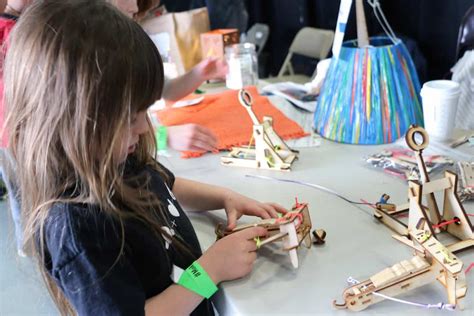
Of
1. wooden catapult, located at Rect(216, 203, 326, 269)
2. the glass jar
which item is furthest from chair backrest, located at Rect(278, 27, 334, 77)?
wooden catapult, located at Rect(216, 203, 326, 269)

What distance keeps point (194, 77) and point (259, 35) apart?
1912 mm

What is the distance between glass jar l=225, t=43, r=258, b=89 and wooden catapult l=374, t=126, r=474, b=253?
0.88 m

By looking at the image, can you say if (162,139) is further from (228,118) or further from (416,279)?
(416,279)

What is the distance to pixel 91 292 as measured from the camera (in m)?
0.59

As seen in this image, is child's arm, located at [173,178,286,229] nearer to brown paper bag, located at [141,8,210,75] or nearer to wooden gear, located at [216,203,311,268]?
wooden gear, located at [216,203,311,268]

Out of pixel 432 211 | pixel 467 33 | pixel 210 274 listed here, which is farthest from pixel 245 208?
pixel 467 33

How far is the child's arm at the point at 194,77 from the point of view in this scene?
132cm

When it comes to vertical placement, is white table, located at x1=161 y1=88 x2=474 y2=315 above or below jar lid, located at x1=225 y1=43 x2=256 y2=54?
below

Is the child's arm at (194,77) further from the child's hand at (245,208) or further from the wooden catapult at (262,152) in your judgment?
the child's hand at (245,208)

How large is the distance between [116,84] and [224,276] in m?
0.28

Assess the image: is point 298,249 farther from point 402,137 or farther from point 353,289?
point 402,137

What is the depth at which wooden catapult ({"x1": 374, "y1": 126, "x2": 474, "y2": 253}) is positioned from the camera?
0.66 metres

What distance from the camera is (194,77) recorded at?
133 cm

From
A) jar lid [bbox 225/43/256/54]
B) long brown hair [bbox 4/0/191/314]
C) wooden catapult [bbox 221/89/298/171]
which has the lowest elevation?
wooden catapult [bbox 221/89/298/171]
